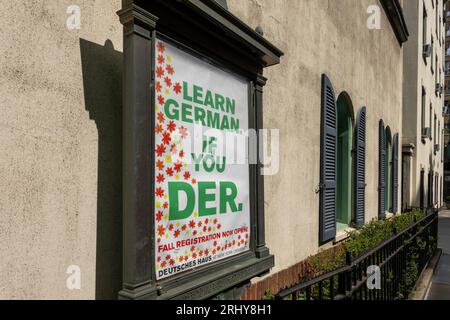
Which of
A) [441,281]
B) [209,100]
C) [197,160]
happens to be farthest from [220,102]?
[441,281]

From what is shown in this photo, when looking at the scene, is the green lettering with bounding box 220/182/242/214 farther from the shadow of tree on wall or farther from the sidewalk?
the sidewalk

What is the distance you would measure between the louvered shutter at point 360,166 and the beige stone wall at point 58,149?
5354mm

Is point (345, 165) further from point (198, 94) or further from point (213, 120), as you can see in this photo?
point (198, 94)

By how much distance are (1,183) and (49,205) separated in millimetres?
245

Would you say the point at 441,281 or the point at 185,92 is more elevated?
the point at 185,92

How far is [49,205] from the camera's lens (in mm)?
1707

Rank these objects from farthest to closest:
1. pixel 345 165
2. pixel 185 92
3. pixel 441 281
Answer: pixel 345 165 → pixel 441 281 → pixel 185 92

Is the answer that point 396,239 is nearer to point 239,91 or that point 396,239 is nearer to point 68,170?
point 239,91

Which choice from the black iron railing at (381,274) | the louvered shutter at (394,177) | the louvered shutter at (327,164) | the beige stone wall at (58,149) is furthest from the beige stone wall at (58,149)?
the louvered shutter at (394,177)

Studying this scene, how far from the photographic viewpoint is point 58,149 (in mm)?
1754

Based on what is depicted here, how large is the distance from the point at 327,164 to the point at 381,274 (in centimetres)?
188

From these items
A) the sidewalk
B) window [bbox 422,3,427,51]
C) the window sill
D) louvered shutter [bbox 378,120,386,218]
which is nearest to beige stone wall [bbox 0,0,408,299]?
the window sill

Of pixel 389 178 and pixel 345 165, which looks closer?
pixel 345 165

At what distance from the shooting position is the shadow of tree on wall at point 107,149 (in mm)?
1926
